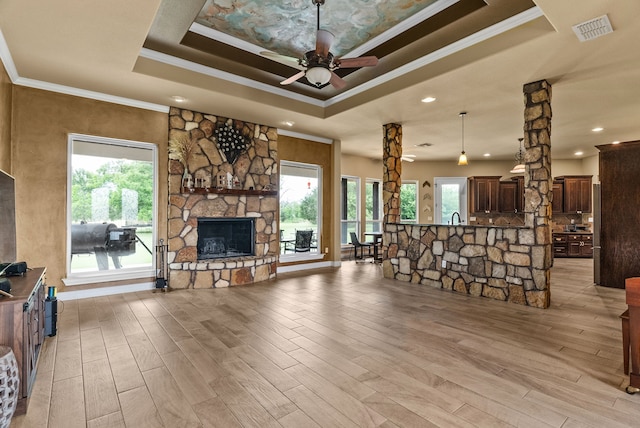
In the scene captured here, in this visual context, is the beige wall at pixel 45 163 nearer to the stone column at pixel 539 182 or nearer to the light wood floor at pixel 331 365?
the light wood floor at pixel 331 365

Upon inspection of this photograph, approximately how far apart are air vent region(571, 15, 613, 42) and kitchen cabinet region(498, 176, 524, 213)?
7.53m

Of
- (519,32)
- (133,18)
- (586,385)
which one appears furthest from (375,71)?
(586,385)

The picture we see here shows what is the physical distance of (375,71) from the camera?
196 inches

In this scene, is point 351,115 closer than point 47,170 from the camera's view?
No

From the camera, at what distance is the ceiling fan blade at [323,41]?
3105mm

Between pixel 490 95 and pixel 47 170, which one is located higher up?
pixel 490 95

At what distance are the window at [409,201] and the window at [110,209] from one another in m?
7.77

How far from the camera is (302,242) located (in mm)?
7246

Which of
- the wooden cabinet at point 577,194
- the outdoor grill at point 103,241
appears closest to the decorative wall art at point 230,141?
the outdoor grill at point 103,241

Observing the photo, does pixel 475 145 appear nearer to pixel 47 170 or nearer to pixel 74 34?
pixel 74 34

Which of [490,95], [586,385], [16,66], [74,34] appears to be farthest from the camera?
[490,95]

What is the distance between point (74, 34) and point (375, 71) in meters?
3.80

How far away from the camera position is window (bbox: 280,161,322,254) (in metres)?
6.99

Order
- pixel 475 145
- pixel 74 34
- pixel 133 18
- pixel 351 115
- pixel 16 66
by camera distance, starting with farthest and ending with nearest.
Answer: pixel 475 145 → pixel 351 115 → pixel 16 66 → pixel 74 34 → pixel 133 18
